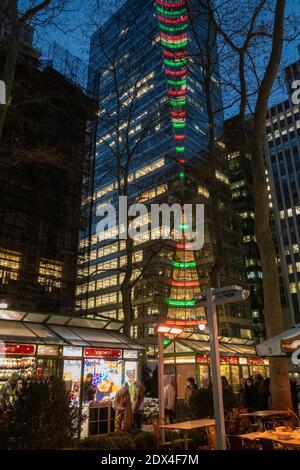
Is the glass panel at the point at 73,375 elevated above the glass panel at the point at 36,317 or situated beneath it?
situated beneath

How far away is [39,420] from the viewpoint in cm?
582

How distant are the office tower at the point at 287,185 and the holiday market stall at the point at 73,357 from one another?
66681 millimetres

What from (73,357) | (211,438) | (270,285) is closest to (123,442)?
(211,438)

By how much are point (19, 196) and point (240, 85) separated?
2930 cm

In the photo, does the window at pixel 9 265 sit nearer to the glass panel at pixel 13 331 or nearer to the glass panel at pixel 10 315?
the glass panel at pixel 10 315

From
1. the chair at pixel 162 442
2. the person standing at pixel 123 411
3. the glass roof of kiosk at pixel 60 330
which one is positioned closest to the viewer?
the chair at pixel 162 442

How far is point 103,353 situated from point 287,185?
2980 inches

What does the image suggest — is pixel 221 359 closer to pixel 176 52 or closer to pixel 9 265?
pixel 176 52

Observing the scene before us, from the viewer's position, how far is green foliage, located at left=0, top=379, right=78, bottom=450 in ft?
18.5

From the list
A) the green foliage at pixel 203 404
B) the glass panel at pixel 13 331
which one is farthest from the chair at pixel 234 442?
the glass panel at pixel 13 331

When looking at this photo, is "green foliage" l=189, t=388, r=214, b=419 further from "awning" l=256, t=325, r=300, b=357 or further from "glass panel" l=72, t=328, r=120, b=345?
"glass panel" l=72, t=328, r=120, b=345

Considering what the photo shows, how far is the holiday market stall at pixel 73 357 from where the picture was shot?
38.0 ft

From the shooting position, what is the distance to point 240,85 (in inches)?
551
